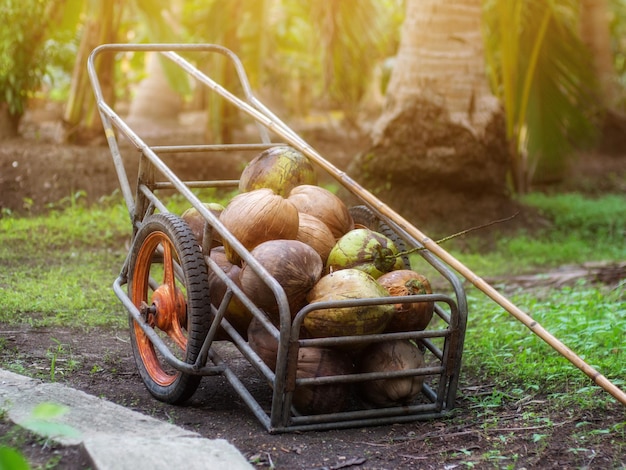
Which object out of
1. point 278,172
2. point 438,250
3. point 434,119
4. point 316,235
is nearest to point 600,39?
point 434,119

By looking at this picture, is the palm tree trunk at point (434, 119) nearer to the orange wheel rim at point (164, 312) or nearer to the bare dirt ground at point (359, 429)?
the bare dirt ground at point (359, 429)

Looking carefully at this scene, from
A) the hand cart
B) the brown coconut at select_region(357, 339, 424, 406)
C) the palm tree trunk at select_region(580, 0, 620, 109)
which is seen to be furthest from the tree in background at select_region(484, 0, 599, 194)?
the brown coconut at select_region(357, 339, 424, 406)

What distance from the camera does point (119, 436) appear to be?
2.64 metres

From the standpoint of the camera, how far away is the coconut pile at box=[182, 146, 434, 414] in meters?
3.07

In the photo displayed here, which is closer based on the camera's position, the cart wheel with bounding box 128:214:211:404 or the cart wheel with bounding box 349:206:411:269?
the cart wheel with bounding box 128:214:211:404

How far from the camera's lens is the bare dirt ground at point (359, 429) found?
9.38 ft

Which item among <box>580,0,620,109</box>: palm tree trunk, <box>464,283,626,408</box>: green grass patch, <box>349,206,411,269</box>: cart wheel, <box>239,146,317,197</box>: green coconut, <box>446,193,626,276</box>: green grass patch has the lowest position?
<box>446,193,626,276</box>: green grass patch

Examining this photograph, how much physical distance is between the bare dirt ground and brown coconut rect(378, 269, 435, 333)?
365mm

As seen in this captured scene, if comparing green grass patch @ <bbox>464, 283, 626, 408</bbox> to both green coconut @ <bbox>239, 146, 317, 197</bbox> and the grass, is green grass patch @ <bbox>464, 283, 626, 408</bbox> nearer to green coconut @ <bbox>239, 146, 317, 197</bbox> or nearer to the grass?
the grass

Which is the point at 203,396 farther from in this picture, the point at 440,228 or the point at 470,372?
the point at 440,228

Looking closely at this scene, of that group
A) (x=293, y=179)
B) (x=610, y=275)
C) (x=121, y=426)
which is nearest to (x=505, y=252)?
(x=610, y=275)

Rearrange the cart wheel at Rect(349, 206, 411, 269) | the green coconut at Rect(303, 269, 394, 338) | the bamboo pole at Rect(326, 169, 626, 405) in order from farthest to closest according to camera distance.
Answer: the cart wheel at Rect(349, 206, 411, 269), the green coconut at Rect(303, 269, 394, 338), the bamboo pole at Rect(326, 169, 626, 405)

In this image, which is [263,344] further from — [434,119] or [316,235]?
[434,119]

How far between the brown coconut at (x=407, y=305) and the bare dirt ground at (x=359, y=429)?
1.20 feet
